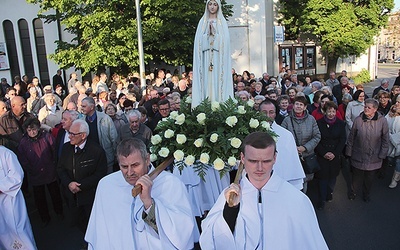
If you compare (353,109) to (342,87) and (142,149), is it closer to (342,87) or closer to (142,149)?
(342,87)

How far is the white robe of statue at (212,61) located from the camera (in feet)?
16.7

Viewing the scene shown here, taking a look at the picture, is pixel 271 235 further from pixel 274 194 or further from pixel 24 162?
pixel 24 162

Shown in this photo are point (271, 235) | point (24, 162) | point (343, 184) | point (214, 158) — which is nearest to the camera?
point (271, 235)

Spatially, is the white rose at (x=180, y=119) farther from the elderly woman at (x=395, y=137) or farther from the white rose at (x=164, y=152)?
the elderly woman at (x=395, y=137)

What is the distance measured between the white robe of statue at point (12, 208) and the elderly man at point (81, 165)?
0.59 m

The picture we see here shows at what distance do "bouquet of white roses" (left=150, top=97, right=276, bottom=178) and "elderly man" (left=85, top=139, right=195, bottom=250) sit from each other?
2.74ft

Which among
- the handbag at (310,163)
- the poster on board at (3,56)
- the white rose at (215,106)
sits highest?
the poster on board at (3,56)

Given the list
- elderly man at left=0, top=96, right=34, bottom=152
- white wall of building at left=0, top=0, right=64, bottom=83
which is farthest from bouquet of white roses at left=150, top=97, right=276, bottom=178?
white wall of building at left=0, top=0, right=64, bottom=83

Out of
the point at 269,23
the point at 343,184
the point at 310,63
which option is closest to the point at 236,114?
the point at 343,184

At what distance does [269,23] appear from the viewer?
2436 cm

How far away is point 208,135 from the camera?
4.00m

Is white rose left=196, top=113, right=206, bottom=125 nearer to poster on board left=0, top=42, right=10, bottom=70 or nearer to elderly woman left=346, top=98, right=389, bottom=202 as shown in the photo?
elderly woman left=346, top=98, right=389, bottom=202

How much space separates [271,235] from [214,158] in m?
1.47

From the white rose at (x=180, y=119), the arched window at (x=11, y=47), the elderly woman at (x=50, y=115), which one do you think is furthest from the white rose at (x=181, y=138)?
the arched window at (x=11, y=47)
